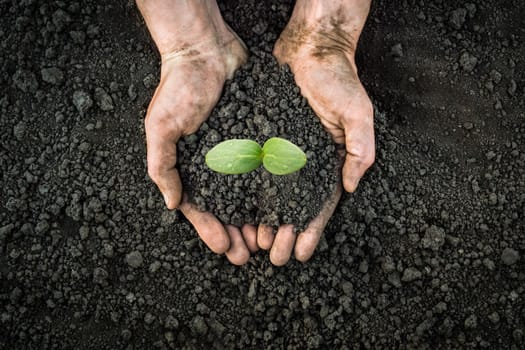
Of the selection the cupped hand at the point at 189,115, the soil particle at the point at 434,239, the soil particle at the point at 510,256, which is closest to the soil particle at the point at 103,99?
the cupped hand at the point at 189,115

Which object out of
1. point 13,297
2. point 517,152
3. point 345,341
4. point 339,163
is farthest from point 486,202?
point 13,297

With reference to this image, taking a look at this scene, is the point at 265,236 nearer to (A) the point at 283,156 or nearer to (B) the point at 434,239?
(A) the point at 283,156

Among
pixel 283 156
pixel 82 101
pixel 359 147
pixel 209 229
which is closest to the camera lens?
pixel 283 156

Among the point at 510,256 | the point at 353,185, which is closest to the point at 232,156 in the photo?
the point at 353,185

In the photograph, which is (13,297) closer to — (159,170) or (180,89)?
(159,170)

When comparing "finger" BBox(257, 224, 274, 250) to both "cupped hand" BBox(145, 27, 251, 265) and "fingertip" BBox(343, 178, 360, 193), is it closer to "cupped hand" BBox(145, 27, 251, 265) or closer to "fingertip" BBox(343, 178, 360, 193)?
"cupped hand" BBox(145, 27, 251, 265)

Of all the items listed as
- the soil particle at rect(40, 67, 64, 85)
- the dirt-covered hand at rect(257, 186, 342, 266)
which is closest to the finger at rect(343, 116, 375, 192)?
the dirt-covered hand at rect(257, 186, 342, 266)
